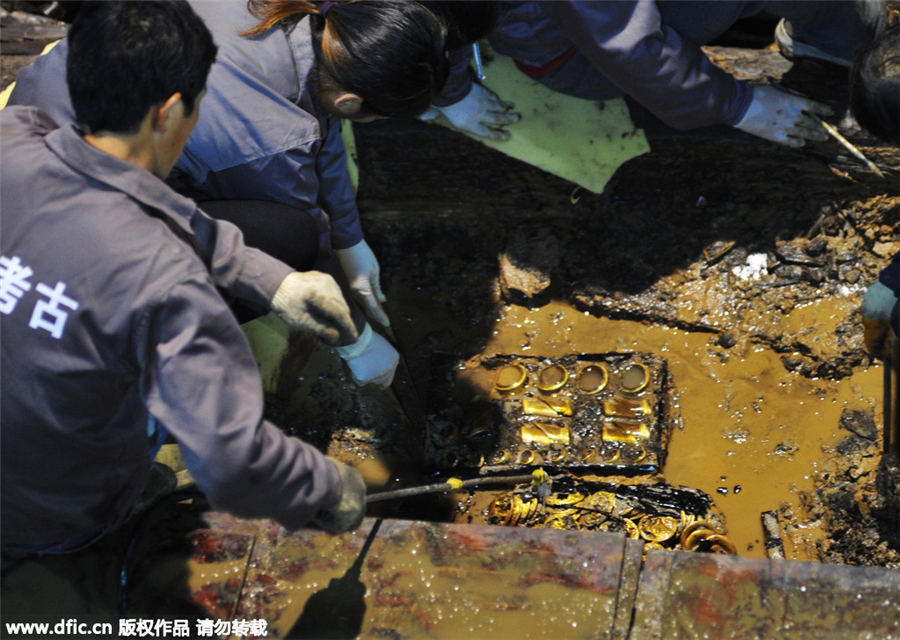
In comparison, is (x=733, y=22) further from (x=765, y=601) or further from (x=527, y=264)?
(x=765, y=601)

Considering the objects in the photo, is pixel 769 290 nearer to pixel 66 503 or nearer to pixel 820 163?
pixel 820 163

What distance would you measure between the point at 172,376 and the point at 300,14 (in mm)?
1185

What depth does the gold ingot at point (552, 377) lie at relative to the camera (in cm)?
306

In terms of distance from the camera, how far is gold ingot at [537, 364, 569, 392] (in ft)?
10.0

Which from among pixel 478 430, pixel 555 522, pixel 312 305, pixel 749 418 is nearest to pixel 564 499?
pixel 555 522

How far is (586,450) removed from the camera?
9.61 ft

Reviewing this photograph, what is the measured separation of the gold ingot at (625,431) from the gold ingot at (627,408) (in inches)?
1.3

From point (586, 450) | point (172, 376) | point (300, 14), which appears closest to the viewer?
point (172, 376)

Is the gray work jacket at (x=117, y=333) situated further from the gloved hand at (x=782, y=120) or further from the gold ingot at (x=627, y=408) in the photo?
the gloved hand at (x=782, y=120)

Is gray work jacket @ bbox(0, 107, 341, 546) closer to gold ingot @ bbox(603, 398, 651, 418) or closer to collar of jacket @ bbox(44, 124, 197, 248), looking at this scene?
collar of jacket @ bbox(44, 124, 197, 248)

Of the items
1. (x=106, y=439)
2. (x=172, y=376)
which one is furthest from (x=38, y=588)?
(x=172, y=376)

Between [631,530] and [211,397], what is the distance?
163cm

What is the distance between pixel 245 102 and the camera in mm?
2162

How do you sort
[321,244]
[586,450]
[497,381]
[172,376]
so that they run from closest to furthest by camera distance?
[172,376] < [321,244] < [586,450] < [497,381]
